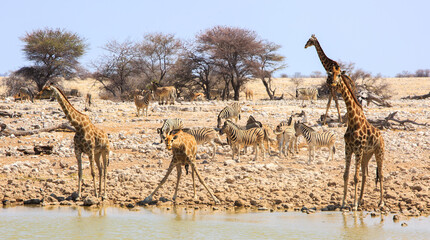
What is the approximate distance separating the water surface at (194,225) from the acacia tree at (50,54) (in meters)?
30.0

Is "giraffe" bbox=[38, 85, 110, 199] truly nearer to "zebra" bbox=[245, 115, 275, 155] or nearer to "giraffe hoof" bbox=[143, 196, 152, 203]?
"giraffe hoof" bbox=[143, 196, 152, 203]

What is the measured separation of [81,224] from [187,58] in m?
31.5

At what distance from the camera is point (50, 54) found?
125ft

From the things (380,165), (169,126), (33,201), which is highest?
(169,126)

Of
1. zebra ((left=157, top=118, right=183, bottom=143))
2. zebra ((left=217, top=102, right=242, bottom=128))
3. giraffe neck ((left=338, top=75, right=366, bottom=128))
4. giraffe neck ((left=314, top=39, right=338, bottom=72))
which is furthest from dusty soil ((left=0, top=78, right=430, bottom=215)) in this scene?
giraffe neck ((left=314, top=39, right=338, bottom=72))

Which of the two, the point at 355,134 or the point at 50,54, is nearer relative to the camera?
the point at 355,134

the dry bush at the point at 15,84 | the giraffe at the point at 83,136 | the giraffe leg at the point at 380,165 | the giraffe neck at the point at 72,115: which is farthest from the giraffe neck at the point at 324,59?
A: the dry bush at the point at 15,84

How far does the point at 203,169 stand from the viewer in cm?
1227

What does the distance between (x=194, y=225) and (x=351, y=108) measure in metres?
3.20

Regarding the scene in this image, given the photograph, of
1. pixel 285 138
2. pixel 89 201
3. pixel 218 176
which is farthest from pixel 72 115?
pixel 285 138

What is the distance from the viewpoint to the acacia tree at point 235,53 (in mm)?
37875

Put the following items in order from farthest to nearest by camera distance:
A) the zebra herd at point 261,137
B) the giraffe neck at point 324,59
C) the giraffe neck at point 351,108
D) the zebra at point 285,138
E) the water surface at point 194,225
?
the zebra at point 285,138, the zebra herd at point 261,137, the giraffe neck at point 324,59, the giraffe neck at point 351,108, the water surface at point 194,225

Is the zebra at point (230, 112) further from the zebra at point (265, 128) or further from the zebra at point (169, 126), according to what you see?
the zebra at point (169, 126)

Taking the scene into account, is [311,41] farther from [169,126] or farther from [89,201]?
[169,126]
